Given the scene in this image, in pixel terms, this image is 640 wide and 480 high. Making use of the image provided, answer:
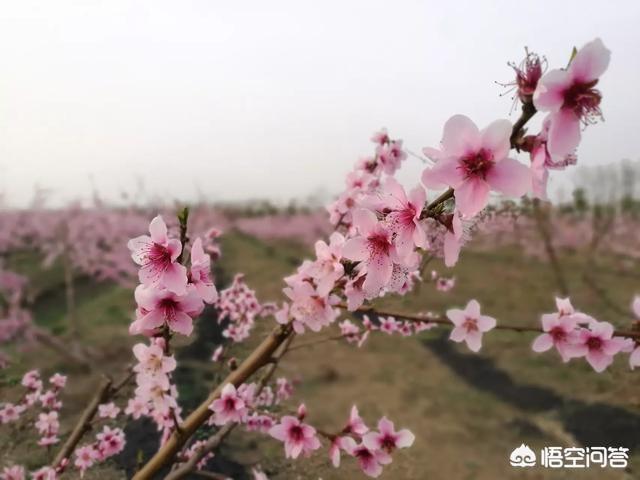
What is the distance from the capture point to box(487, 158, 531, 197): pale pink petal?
93 centimetres

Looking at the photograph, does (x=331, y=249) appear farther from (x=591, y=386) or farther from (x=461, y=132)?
(x=591, y=386)

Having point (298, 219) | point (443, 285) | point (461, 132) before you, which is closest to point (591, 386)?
point (443, 285)

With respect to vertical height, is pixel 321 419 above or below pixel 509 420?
above

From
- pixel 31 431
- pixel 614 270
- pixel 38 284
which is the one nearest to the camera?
pixel 31 431

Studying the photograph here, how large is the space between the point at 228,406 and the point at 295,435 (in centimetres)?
24

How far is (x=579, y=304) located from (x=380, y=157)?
9563 mm

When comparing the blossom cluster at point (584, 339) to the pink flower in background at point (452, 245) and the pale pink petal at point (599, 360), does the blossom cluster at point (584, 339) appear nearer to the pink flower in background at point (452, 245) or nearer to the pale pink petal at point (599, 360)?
the pale pink petal at point (599, 360)

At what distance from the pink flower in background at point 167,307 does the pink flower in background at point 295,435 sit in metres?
0.54

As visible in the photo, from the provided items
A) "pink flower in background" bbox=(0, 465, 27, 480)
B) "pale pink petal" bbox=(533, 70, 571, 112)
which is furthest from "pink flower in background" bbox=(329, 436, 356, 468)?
"pink flower in background" bbox=(0, 465, 27, 480)

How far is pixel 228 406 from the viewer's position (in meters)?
1.54

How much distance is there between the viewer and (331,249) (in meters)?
1.36

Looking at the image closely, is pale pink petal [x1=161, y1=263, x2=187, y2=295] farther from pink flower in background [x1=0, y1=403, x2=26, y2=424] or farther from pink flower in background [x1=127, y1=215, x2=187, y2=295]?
pink flower in background [x1=0, y1=403, x2=26, y2=424]

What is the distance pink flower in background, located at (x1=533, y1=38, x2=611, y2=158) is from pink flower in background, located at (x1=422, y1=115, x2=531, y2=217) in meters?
0.08

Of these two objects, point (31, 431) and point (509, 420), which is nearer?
point (31, 431)
